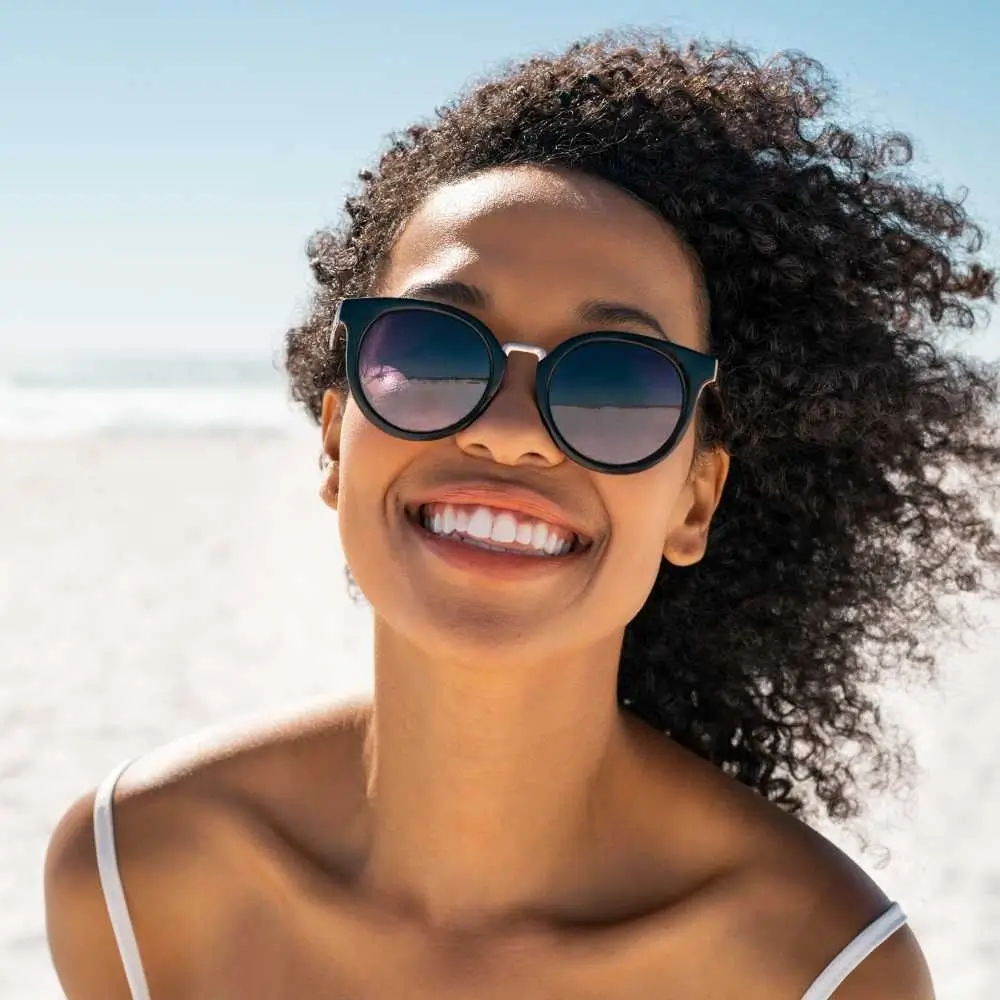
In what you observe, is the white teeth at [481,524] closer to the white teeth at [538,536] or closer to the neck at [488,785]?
the white teeth at [538,536]

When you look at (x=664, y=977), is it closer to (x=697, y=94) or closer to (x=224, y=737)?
(x=224, y=737)

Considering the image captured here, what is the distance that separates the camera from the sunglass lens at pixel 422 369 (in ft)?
7.43

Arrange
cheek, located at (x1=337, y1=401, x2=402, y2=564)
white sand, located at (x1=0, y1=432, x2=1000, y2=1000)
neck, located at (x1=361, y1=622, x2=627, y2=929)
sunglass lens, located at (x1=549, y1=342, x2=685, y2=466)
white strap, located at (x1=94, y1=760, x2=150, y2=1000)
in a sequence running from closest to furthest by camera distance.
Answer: sunglass lens, located at (x1=549, y1=342, x2=685, y2=466), cheek, located at (x1=337, y1=401, x2=402, y2=564), neck, located at (x1=361, y1=622, x2=627, y2=929), white strap, located at (x1=94, y1=760, x2=150, y2=1000), white sand, located at (x1=0, y1=432, x2=1000, y2=1000)

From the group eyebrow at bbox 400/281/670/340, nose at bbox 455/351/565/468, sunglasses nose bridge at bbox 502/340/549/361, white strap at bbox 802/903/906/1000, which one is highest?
eyebrow at bbox 400/281/670/340

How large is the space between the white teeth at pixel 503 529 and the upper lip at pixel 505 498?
2 centimetres

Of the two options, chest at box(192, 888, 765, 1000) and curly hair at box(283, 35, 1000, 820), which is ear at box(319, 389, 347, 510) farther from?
chest at box(192, 888, 765, 1000)

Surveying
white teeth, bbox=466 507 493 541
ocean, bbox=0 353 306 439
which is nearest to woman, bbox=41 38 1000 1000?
white teeth, bbox=466 507 493 541

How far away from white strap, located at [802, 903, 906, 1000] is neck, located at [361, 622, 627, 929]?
1.60 feet

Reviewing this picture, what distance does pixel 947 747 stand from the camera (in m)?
6.69

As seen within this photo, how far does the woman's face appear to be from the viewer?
2291 millimetres

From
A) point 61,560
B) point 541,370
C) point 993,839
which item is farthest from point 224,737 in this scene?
point 61,560

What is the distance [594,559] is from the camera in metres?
2.33

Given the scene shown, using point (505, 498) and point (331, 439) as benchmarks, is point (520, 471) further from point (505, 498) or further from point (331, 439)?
point (331, 439)

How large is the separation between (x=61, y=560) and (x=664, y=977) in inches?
382
